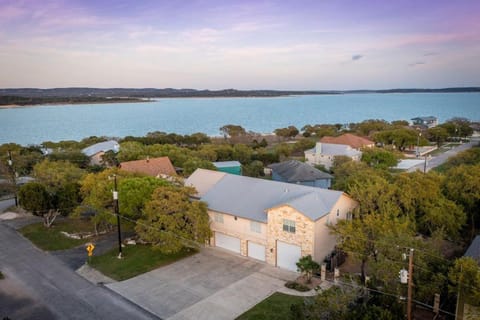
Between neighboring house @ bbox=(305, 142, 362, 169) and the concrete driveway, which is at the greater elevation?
neighboring house @ bbox=(305, 142, 362, 169)

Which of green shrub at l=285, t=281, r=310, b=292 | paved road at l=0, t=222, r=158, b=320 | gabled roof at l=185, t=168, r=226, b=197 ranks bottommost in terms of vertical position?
A: paved road at l=0, t=222, r=158, b=320

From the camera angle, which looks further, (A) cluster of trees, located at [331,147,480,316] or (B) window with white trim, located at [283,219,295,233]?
(B) window with white trim, located at [283,219,295,233]

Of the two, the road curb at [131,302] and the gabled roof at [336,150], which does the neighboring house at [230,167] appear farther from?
the road curb at [131,302]

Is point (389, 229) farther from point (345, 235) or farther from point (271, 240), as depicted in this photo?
point (271, 240)

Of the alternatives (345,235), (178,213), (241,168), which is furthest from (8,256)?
(241,168)

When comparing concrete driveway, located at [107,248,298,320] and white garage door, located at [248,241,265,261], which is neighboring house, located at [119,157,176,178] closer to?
white garage door, located at [248,241,265,261]

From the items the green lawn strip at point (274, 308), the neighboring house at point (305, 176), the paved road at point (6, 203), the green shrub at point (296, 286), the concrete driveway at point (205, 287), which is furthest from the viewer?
the neighboring house at point (305, 176)

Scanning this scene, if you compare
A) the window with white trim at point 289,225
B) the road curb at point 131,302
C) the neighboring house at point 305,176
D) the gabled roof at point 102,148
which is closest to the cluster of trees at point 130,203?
the road curb at point 131,302

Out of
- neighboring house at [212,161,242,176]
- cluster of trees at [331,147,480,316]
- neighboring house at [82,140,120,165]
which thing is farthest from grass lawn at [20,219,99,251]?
neighboring house at [82,140,120,165]
